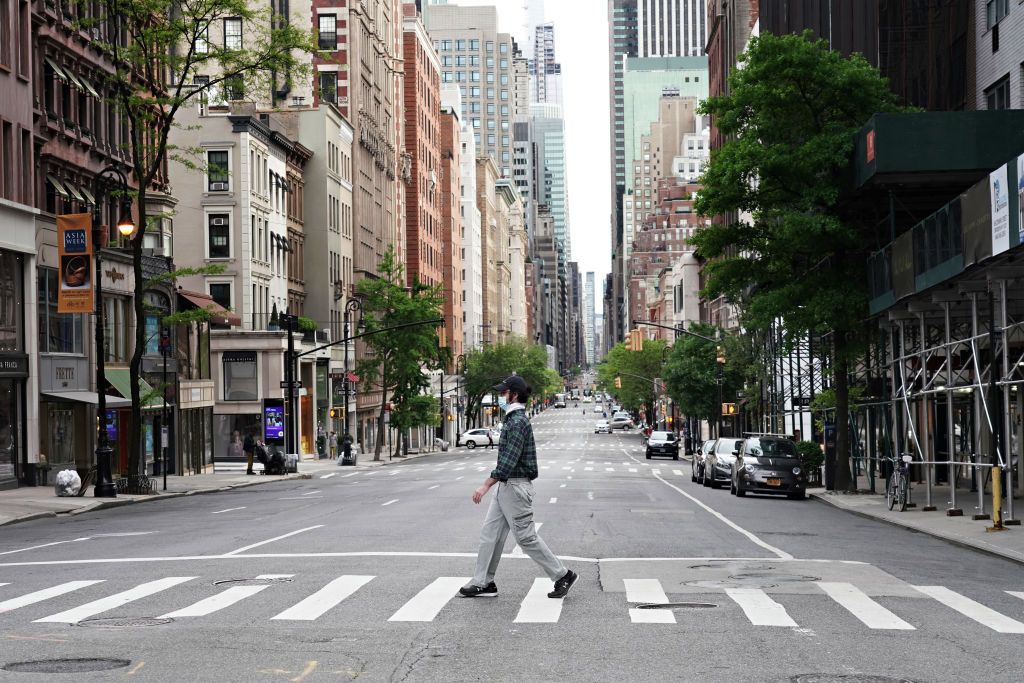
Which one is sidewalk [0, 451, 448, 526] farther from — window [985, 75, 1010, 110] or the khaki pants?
window [985, 75, 1010, 110]

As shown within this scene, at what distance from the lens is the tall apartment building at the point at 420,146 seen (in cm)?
11912

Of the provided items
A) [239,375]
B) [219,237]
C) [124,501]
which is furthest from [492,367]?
[124,501]

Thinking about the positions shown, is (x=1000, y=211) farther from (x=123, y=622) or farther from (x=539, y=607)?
(x=123, y=622)

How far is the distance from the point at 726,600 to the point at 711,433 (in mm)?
88275

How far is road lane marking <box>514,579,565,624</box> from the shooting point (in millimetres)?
11784

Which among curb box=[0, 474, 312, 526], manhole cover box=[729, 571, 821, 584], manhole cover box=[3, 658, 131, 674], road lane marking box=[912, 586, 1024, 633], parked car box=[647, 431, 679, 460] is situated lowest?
parked car box=[647, 431, 679, 460]

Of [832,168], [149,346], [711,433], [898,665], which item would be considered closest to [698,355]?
[711,433]

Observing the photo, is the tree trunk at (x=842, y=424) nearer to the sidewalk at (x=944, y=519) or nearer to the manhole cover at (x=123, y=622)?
the sidewalk at (x=944, y=519)

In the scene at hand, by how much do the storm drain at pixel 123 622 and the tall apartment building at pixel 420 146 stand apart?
10162 centimetres

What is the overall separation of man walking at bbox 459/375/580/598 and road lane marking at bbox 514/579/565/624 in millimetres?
206

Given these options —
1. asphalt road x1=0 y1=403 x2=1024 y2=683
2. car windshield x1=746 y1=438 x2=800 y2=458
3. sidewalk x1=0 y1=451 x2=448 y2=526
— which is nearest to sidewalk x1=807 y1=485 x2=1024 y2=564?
asphalt road x1=0 y1=403 x2=1024 y2=683

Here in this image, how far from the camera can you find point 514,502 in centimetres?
1303

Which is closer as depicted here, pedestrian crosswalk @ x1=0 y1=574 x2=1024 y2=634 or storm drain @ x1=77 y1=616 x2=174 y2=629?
storm drain @ x1=77 y1=616 x2=174 y2=629

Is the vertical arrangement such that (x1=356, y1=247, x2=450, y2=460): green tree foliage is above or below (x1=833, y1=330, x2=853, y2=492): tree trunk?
above
